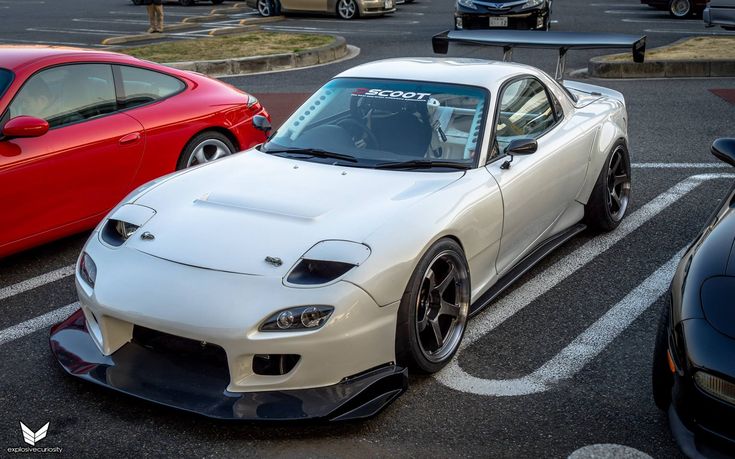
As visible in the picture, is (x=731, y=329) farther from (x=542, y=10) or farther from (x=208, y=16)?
(x=208, y=16)

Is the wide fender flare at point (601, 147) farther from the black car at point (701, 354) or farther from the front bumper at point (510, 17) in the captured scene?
the front bumper at point (510, 17)

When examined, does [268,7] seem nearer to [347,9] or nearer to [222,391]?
[347,9]

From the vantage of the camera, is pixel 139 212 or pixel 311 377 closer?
pixel 311 377

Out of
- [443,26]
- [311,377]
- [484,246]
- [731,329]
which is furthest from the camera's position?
[443,26]

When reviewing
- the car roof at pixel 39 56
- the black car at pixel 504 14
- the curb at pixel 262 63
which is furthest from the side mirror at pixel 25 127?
the black car at pixel 504 14

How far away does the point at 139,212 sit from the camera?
4.54 m

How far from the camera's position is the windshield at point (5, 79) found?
5762 millimetres

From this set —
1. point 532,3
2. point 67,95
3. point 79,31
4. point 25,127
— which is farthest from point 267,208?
point 79,31

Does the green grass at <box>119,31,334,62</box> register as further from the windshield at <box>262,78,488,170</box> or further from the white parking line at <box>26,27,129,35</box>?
the windshield at <box>262,78,488,170</box>

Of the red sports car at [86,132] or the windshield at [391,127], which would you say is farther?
the red sports car at [86,132]

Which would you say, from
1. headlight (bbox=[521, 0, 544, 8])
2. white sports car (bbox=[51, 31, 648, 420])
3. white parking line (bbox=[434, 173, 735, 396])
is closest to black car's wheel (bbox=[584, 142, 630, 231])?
white parking line (bbox=[434, 173, 735, 396])

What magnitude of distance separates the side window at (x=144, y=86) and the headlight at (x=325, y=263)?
3045 millimetres

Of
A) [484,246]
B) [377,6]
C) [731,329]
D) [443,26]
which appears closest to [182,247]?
[484,246]

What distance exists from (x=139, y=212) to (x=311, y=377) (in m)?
1.38
